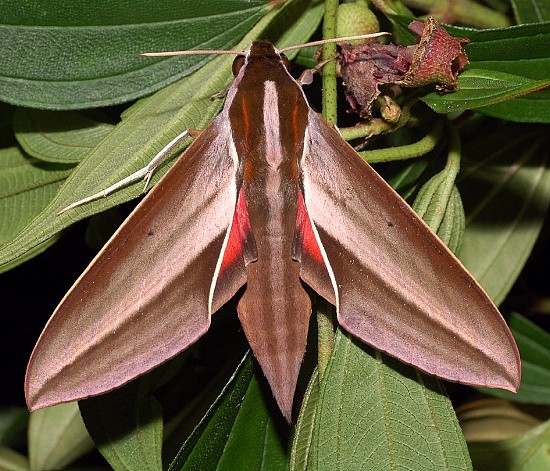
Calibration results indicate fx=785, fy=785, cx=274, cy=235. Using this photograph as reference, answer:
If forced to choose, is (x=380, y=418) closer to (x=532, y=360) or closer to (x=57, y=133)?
(x=57, y=133)

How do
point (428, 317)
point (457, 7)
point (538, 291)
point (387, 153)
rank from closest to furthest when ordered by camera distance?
point (428, 317)
point (387, 153)
point (457, 7)
point (538, 291)

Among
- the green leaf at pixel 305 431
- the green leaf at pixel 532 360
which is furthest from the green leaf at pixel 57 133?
the green leaf at pixel 532 360

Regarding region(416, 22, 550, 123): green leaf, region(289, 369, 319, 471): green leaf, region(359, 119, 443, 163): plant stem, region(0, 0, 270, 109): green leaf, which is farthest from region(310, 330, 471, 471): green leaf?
region(0, 0, 270, 109): green leaf

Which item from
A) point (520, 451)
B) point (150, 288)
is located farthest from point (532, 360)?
point (150, 288)

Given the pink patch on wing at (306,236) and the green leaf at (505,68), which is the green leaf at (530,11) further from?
the pink patch on wing at (306,236)

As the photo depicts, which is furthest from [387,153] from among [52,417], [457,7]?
[52,417]

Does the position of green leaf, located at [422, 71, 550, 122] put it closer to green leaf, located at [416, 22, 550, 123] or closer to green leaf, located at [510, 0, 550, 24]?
green leaf, located at [416, 22, 550, 123]

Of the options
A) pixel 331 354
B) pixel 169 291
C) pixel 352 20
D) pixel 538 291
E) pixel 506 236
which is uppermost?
pixel 352 20

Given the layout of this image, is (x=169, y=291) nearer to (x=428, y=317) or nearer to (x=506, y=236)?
(x=428, y=317)
